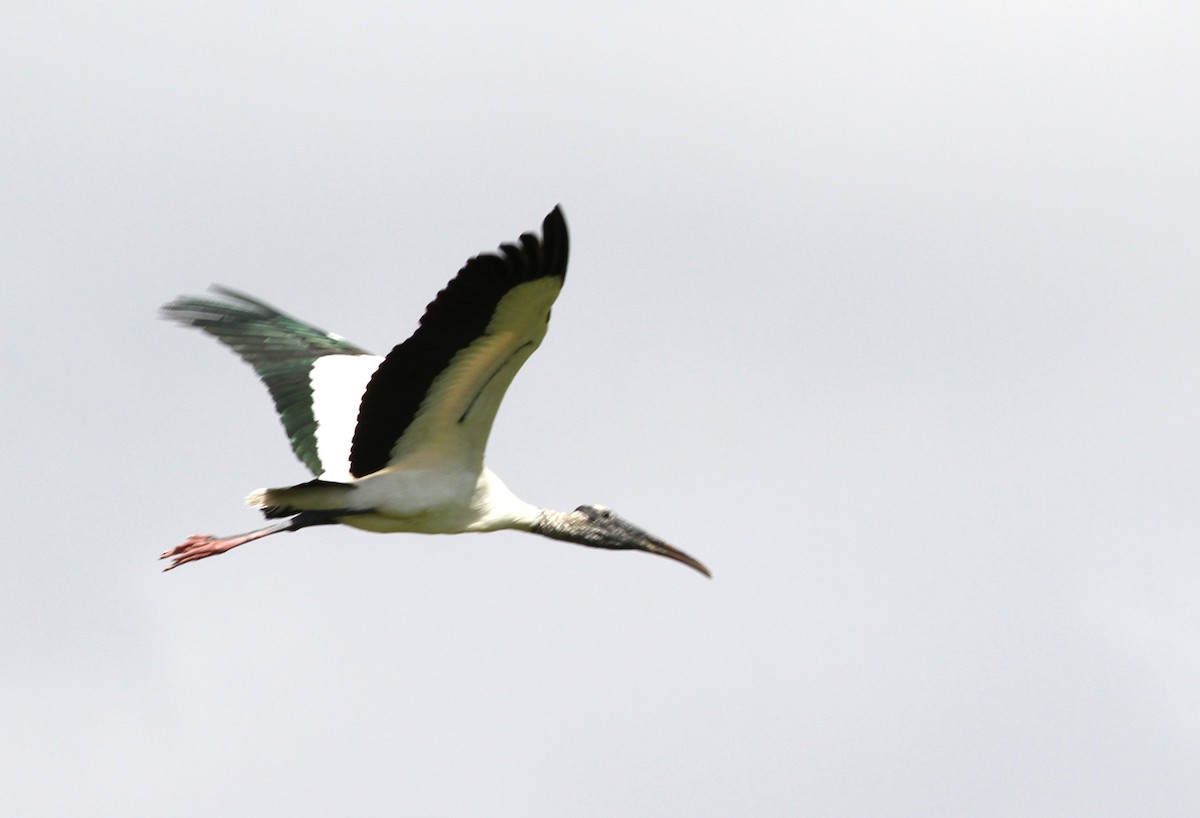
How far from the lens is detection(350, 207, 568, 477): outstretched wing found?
11.7 metres

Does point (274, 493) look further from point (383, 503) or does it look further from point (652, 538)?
point (652, 538)

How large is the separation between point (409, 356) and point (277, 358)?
3711 millimetres

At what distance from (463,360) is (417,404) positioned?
2.36ft

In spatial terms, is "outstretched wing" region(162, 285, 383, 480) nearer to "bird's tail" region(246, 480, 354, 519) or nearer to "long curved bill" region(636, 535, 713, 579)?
"bird's tail" region(246, 480, 354, 519)

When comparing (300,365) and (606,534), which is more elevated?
(300,365)

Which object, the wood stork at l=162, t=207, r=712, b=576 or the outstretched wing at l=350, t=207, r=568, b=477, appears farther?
the wood stork at l=162, t=207, r=712, b=576

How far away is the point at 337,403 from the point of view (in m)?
15.5

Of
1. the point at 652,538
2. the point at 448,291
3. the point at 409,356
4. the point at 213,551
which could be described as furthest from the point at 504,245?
the point at 652,538

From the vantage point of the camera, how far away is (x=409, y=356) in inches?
496

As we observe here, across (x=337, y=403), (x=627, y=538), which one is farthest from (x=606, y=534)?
(x=337, y=403)

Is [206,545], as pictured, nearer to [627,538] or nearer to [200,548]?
[200,548]

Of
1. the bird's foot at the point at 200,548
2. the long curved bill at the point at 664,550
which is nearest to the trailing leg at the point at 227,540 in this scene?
the bird's foot at the point at 200,548

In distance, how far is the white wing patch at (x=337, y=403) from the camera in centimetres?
1507

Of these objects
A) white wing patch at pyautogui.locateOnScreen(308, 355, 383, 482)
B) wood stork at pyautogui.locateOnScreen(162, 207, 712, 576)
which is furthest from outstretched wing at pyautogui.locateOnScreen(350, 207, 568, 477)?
white wing patch at pyautogui.locateOnScreen(308, 355, 383, 482)
